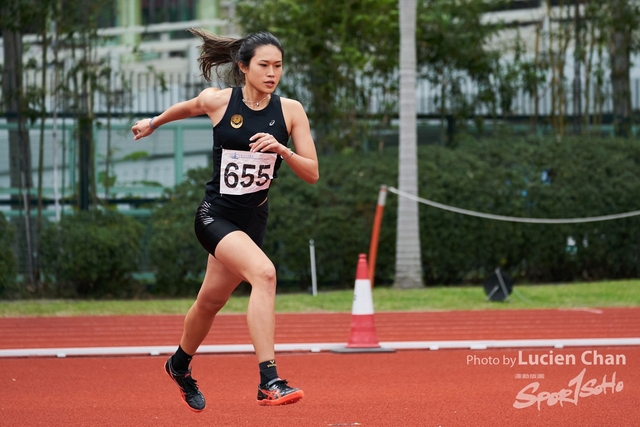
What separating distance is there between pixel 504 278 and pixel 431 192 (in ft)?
9.94

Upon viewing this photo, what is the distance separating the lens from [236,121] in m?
5.43

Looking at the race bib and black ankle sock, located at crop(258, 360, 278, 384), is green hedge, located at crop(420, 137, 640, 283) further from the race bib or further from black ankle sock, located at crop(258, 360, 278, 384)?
black ankle sock, located at crop(258, 360, 278, 384)

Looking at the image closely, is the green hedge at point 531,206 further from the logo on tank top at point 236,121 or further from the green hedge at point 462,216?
the logo on tank top at point 236,121

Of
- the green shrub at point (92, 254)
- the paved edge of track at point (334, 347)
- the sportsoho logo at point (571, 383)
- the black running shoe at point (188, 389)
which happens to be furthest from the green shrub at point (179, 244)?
the black running shoe at point (188, 389)

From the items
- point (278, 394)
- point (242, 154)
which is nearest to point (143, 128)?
point (242, 154)

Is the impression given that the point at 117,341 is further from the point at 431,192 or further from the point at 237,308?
the point at 431,192

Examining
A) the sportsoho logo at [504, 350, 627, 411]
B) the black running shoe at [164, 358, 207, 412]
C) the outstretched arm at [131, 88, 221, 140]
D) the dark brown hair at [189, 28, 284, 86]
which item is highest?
the dark brown hair at [189, 28, 284, 86]

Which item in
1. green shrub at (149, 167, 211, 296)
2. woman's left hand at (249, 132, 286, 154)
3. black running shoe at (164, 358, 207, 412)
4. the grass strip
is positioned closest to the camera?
woman's left hand at (249, 132, 286, 154)

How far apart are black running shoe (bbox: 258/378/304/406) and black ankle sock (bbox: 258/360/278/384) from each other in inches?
0.9

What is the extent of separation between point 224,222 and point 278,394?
3.46 feet

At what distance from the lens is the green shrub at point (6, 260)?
15.2 meters

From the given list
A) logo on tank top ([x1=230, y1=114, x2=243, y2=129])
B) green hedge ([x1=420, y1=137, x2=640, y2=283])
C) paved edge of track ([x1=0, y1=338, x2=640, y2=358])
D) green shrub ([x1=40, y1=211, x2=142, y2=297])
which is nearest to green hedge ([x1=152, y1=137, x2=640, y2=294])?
green hedge ([x1=420, y1=137, x2=640, y2=283])

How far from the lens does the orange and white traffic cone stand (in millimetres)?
9164

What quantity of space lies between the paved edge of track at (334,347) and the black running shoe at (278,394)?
4.17 m
